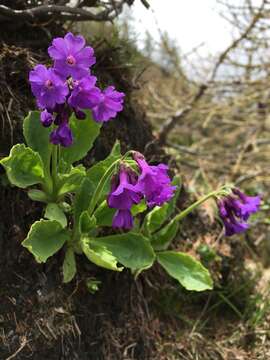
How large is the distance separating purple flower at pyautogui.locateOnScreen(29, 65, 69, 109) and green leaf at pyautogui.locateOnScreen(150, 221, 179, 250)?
997 mm

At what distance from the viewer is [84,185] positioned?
2.47 metres

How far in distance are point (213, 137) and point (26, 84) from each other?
3952 mm

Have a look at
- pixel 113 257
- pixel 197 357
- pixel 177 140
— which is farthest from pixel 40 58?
pixel 177 140

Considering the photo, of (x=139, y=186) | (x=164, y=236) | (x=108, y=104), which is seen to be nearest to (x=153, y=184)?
(x=139, y=186)

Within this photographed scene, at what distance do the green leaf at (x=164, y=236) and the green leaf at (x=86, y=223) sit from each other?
43 centimetres

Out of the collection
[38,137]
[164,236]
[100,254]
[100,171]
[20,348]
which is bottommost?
[20,348]

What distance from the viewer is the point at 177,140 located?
6.43 metres

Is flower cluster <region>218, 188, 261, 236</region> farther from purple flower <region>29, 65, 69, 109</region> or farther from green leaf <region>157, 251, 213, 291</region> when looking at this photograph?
purple flower <region>29, 65, 69, 109</region>

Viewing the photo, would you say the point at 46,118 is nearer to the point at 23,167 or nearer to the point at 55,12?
the point at 23,167

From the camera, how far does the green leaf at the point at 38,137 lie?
240 centimetres

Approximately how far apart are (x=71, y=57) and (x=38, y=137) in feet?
1.79

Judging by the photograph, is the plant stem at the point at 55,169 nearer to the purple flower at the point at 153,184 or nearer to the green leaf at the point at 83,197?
the green leaf at the point at 83,197

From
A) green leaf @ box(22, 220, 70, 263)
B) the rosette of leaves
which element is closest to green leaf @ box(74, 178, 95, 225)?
the rosette of leaves

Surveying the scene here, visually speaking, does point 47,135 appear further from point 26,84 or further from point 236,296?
point 236,296
